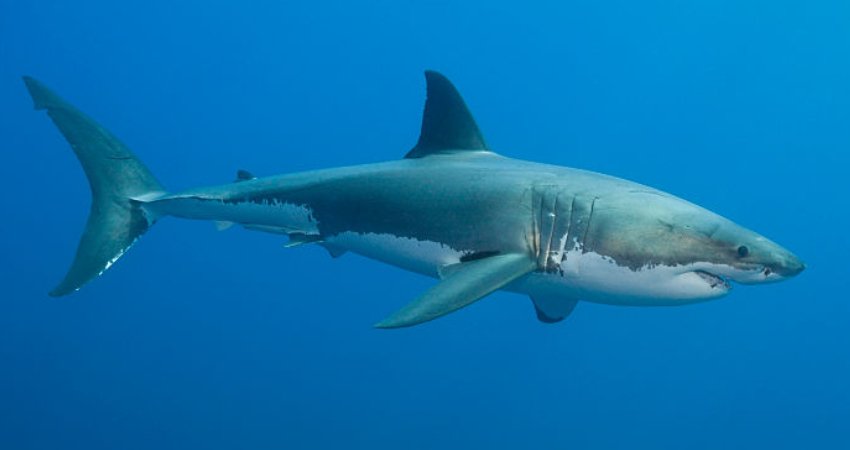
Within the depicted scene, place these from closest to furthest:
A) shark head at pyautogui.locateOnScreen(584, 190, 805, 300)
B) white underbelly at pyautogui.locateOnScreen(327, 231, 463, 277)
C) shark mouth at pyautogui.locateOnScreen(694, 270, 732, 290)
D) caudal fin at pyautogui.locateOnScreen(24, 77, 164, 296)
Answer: shark head at pyautogui.locateOnScreen(584, 190, 805, 300), shark mouth at pyautogui.locateOnScreen(694, 270, 732, 290), white underbelly at pyautogui.locateOnScreen(327, 231, 463, 277), caudal fin at pyautogui.locateOnScreen(24, 77, 164, 296)

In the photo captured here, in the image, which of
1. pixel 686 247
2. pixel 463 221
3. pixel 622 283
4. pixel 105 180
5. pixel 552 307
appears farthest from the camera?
pixel 105 180

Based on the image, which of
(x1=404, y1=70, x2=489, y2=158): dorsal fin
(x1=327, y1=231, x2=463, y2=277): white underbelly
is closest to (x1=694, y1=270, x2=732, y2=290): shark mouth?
(x1=327, y1=231, x2=463, y2=277): white underbelly

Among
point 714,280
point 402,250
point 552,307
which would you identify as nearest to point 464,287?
point 402,250

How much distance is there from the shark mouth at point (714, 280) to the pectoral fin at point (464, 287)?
93 centimetres

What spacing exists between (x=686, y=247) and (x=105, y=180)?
4874 mm

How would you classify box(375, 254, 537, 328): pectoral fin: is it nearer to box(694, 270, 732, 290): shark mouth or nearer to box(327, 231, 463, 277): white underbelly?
box(327, 231, 463, 277): white underbelly

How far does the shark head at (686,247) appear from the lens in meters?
3.42

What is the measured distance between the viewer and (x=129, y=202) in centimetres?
593

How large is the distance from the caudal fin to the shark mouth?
4.47m

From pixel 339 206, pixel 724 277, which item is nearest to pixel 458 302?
pixel 724 277

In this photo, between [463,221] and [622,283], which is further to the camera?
[463,221]

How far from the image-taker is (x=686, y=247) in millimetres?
3557

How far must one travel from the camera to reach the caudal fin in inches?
221

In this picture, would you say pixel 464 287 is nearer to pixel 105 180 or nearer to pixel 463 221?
pixel 463 221
